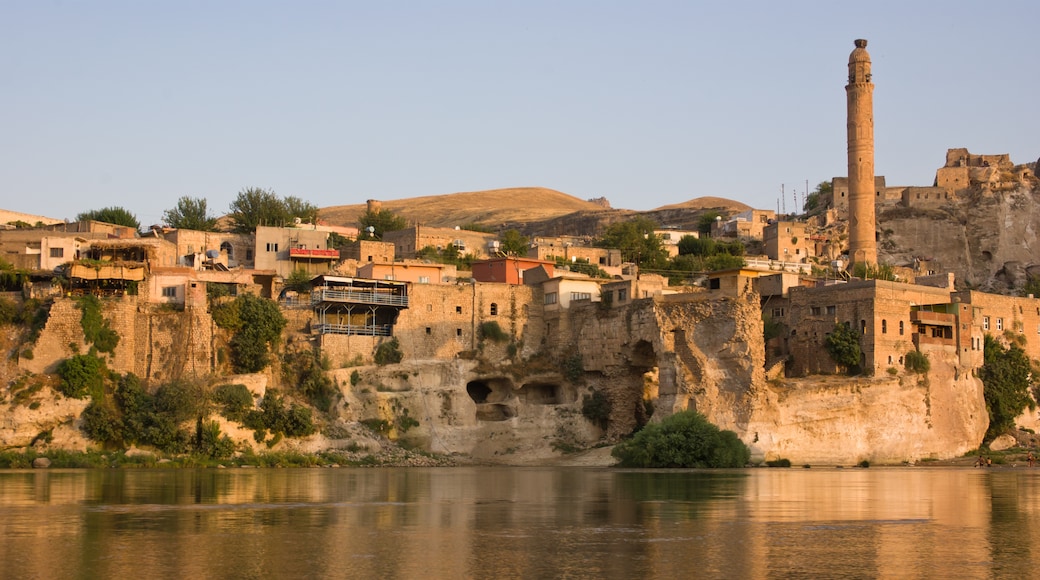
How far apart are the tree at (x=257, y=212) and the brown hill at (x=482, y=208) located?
57.1 meters

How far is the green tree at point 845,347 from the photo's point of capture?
56250mm

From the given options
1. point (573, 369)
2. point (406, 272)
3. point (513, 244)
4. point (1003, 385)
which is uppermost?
point (513, 244)

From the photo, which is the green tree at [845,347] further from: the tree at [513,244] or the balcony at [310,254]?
the balcony at [310,254]

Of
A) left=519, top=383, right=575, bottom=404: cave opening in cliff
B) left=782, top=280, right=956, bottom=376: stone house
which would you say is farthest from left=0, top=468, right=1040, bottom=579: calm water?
left=519, top=383, right=575, bottom=404: cave opening in cliff

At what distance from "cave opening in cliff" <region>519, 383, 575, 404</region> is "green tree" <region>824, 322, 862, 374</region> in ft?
37.2

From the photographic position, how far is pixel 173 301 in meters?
57.1

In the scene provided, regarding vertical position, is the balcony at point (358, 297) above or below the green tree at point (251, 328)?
above

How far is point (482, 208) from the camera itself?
525 ft

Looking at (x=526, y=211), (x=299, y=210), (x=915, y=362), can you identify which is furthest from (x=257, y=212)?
(x=526, y=211)

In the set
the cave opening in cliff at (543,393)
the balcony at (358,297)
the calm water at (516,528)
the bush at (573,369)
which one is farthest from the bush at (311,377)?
the calm water at (516,528)

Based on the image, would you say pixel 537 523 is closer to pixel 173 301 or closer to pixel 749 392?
pixel 749 392

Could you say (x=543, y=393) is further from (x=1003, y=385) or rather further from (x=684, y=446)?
(x=1003, y=385)

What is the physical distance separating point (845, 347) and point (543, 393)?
43.0ft

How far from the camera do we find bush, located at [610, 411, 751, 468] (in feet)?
161
